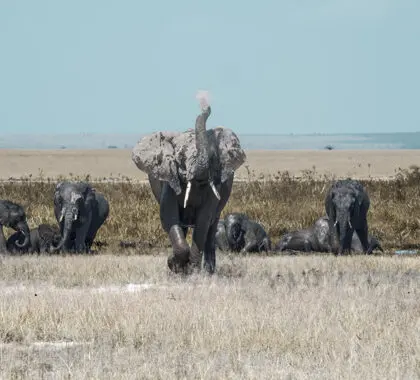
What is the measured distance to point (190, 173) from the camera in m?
12.4

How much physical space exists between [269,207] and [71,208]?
551cm

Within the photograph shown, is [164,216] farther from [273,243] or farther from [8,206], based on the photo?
[273,243]

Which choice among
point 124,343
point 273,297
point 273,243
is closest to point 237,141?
point 273,297

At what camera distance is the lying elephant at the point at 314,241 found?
60.1ft

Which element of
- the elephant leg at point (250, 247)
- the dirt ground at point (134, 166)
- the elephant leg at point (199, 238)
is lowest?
the elephant leg at point (250, 247)

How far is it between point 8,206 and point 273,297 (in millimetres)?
7999

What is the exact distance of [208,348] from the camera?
820 centimetres

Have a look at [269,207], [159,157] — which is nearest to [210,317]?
[159,157]

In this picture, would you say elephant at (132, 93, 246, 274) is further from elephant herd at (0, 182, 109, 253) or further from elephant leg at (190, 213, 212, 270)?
elephant herd at (0, 182, 109, 253)

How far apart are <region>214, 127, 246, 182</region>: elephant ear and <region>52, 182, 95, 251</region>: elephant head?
4.84 metres

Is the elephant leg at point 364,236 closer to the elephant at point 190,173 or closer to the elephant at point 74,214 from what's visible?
the elephant at point 74,214

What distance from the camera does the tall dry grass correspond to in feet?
65.8

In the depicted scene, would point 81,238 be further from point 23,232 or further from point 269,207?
point 269,207

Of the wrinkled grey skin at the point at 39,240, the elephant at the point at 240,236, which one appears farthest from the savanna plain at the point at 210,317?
the elephant at the point at 240,236
